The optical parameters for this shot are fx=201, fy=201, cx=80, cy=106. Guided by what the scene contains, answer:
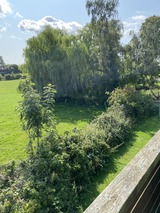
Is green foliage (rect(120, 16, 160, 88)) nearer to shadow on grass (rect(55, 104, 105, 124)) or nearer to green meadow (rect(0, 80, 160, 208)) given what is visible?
shadow on grass (rect(55, 104, 105, 124))

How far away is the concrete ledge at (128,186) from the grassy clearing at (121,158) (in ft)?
11.7

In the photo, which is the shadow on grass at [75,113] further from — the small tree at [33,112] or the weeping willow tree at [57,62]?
the small tree at [33,112]

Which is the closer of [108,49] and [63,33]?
[108,49]

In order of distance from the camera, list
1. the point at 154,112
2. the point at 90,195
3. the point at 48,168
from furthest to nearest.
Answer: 1. the point at 154,112
2. the point at 90,195
3. the point at 48,168

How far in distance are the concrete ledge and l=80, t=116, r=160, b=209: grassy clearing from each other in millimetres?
3569

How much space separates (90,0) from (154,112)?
8.31 metres

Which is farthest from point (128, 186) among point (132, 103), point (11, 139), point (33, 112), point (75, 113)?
point (75, 113)

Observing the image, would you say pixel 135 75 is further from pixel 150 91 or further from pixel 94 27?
pixel 94 27

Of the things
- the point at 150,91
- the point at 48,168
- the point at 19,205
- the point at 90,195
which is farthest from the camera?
the point at 150,91

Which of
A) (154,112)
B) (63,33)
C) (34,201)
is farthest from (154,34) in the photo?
(34,201)

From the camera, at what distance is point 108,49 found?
13742 mm

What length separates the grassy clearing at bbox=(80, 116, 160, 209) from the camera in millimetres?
4684

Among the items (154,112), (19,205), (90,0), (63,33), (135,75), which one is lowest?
(154,112)

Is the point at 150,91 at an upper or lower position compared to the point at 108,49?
lower
